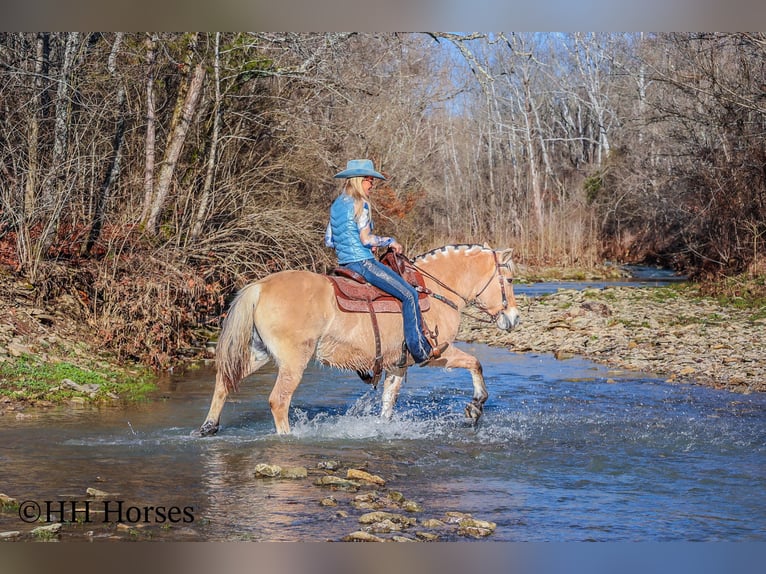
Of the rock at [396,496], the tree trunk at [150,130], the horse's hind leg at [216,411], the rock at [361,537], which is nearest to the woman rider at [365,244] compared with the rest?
the horse's hind leg at [216,411]

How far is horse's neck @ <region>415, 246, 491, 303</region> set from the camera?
10.6m

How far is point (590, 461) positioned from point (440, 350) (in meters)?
2.21

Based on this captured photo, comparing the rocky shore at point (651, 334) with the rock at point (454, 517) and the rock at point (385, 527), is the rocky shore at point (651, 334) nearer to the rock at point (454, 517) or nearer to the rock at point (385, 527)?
the rock at point (454, 517)

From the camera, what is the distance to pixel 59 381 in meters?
11.6

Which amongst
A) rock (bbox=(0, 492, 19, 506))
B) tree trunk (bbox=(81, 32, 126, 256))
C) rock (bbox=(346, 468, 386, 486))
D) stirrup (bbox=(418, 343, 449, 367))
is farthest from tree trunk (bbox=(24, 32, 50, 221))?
rock (bbox=(346, 468, 386, 486))

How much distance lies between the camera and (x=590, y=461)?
28.4 feet

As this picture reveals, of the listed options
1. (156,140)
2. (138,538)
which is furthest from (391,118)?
(138,538)

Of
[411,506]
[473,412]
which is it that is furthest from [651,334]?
[411,506]

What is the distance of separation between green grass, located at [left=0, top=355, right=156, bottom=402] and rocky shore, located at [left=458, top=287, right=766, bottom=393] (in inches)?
306

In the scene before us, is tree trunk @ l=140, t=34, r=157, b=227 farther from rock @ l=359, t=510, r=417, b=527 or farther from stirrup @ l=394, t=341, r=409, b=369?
rock @ l=359, t=510, r=417, b=527

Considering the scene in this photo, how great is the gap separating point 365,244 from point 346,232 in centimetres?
25

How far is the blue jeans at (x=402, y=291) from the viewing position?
9.72m

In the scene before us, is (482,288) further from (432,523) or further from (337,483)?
(432,523)
